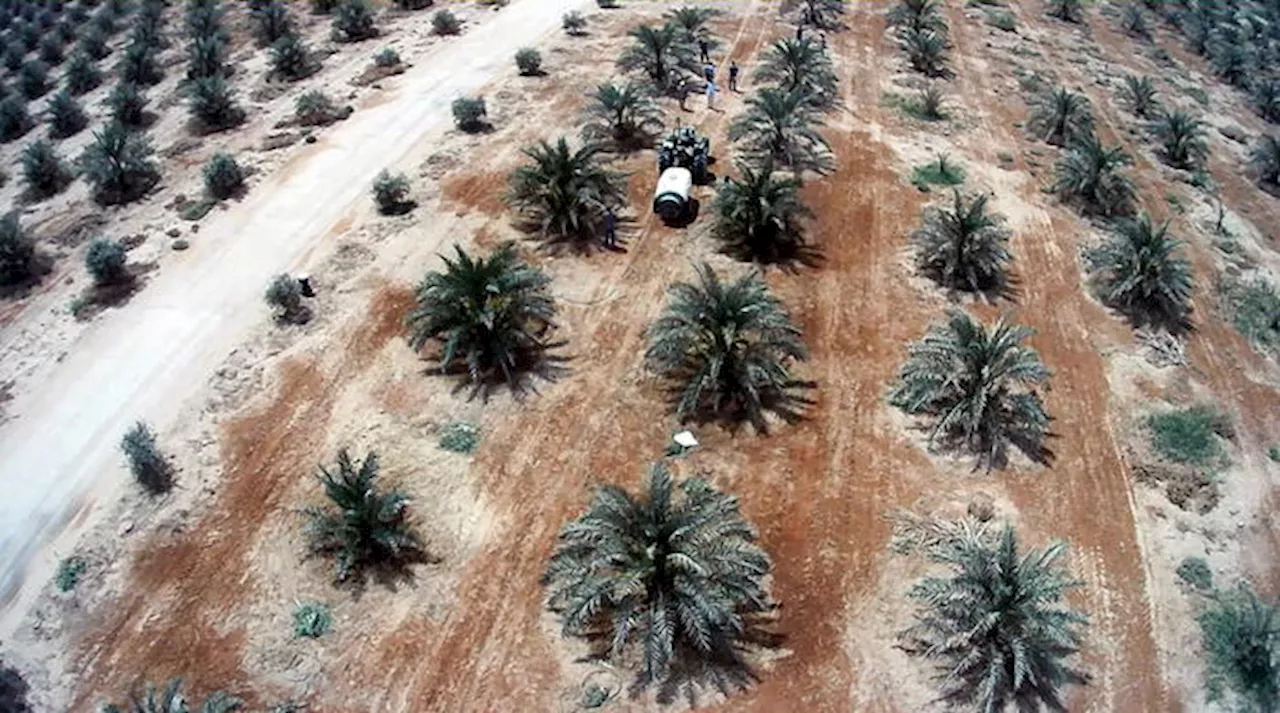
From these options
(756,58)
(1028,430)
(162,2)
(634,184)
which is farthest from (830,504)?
(162,2)

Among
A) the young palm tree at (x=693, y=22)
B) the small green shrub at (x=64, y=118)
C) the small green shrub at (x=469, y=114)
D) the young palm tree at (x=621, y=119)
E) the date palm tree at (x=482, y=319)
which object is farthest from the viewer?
the young palm tree at (x=693, y=22)

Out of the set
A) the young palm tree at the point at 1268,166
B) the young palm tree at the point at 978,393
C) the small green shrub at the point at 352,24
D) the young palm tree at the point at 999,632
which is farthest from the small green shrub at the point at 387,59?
the young palm tree at the point at 1268,166

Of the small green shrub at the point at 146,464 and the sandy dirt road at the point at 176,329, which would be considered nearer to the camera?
the small green shrub at the point at 146,464

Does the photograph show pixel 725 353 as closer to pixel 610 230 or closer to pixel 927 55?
pixel 610 230

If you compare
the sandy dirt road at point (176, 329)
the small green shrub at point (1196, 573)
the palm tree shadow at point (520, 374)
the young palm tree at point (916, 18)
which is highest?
the sandy dirt road at point (176, 329)

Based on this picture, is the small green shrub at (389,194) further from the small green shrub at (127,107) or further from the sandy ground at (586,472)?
the small green shrub at (127,107)

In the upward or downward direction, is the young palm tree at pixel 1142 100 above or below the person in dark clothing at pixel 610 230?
below

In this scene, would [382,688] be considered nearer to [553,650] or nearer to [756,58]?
[553,650]
